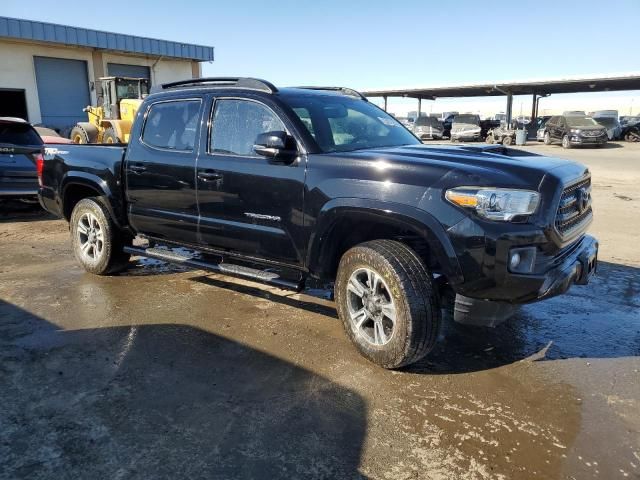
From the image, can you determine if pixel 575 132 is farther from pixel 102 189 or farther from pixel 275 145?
pixel 275 145

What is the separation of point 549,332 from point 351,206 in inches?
82.8

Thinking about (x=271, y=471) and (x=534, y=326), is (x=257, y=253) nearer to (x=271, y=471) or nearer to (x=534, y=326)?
(x=271, y=471)

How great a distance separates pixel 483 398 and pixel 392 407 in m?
0.60

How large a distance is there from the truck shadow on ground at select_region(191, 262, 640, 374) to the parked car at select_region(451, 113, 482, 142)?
29532mm

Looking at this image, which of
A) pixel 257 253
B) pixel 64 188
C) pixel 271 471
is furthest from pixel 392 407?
pixel 64 188

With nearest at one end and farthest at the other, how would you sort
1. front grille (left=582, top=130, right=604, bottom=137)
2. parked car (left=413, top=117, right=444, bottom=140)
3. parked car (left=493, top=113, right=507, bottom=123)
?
1. front grille (left=582, top=130, right=604, bottom=137)
2. parked car (left=413, top=117, right=444, bottom=140)
3. parked car (left=493, top=113, right=507, bottom=123)

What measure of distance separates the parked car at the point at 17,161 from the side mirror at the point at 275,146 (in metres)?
6.61

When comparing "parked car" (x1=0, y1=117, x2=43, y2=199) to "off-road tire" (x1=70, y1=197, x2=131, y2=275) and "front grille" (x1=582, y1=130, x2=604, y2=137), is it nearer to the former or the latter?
"off-road tire" (x1=70, y1=197, x2=131, y2=275)

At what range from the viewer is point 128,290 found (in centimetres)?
542

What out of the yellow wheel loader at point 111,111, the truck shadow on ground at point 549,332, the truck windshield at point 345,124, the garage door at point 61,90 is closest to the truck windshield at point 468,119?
the yellow wheel loader at point 111,111

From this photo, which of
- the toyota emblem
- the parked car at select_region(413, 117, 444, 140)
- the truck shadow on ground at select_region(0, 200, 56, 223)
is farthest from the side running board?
the parked car at select_region(413, 117, 444, 140)

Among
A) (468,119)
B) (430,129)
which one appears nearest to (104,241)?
(468,119)

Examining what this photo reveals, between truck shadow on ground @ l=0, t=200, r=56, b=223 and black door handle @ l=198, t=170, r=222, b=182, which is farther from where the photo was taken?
truck shadow on ground @ l=0, t=200, r=56, b=223

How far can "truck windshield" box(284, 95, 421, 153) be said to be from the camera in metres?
4.13
